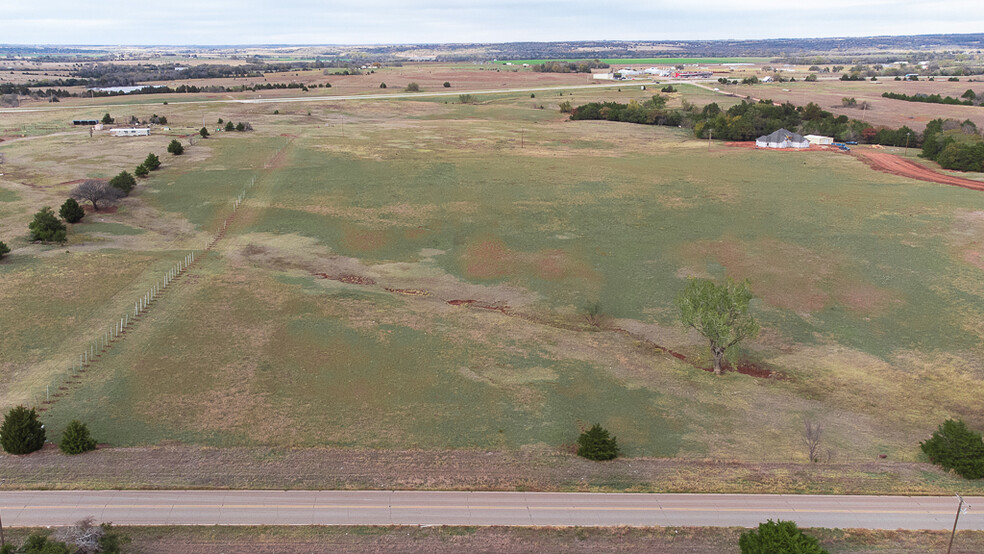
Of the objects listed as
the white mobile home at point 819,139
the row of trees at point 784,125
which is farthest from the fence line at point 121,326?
the white mobile home at point 819,139

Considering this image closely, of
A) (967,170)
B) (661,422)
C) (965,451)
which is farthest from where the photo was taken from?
(967,170)

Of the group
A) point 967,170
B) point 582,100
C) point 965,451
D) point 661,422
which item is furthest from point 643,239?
point 582,100

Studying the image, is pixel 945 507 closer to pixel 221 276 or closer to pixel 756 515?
pixel 756 515

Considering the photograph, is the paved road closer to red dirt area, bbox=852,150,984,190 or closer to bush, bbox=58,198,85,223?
bush, bbox=58,198,85,223

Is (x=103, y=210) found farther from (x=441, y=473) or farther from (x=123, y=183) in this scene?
(x=441, y=473)

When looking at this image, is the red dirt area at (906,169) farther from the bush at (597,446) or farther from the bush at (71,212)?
the bush at (71,212)
